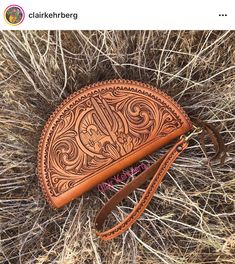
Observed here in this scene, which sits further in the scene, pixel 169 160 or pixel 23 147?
pixel 23 147

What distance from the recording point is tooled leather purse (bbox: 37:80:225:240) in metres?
1.61

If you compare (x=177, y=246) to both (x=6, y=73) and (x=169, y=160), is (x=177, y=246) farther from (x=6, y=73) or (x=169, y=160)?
(x=6, y=73)

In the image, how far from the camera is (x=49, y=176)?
5.31 ft

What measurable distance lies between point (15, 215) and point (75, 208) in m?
0.25

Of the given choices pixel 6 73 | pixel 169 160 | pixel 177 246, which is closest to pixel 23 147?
pixel 6 73

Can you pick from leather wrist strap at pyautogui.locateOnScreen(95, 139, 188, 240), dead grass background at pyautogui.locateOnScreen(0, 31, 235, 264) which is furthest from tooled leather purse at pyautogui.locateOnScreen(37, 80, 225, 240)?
dead grass background at pyautogui.locateOnScreen(0, 31, 235, 264)

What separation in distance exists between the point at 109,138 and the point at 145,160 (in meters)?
0.20

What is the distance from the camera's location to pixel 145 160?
1.72 meters
